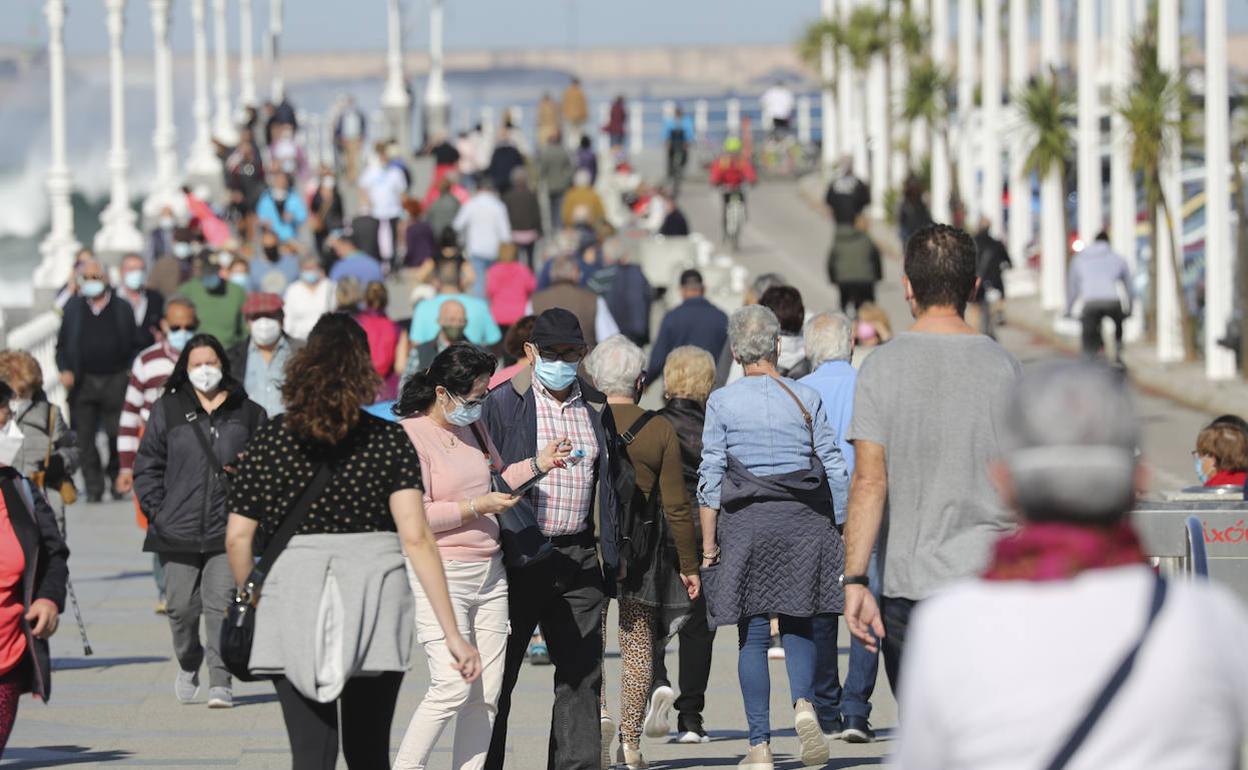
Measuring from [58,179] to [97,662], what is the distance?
2015cm

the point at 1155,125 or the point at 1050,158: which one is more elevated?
the point at 1155,125

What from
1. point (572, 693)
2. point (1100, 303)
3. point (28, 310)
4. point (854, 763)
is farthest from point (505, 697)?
point (28, 310)

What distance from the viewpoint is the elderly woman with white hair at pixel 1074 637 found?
342 centimetres

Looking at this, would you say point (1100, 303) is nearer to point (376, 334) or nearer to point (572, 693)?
point (376, 334)

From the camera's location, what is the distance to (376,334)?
579 inches

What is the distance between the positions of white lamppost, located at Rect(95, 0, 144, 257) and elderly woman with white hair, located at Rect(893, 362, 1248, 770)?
1162 inches

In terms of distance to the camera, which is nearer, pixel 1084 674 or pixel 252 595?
pixel 1084 674

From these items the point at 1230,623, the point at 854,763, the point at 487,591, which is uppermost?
the point at 1230,623

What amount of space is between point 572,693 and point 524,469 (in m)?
0.82

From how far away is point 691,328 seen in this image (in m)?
14.3

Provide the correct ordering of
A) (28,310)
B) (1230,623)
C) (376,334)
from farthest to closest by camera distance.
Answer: (28,310), (376,334), (1230,623)

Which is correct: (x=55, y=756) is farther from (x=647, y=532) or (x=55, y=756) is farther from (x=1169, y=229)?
(x=1169, y=229)

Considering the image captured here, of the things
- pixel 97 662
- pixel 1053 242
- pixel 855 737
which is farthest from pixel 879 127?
pixel 855 737

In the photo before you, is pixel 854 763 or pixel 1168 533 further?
pixel 854 763
